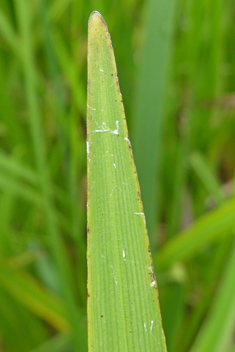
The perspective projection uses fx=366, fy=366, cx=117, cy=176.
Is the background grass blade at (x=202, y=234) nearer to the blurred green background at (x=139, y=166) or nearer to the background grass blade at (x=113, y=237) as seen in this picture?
the blurred green background at (x=139, y=166)

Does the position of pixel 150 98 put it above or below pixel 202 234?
above

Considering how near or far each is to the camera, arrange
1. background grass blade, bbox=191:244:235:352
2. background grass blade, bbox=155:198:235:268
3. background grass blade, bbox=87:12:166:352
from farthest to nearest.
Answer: background grass blade, bbox=155:198:235:268, background grass blade, bbox=191:244:235:352, background grass blade, bbox=87:12:166:352

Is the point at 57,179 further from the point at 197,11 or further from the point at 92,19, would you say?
the point at 92,19

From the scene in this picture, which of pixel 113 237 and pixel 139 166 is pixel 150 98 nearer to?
pixel 139 166

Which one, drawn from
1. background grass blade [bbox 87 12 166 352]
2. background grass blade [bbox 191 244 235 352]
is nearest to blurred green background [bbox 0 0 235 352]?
background grass blade [bbox 191 244 235 352]

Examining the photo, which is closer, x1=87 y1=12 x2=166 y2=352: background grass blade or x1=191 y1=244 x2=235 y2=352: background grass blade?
x1=87 y1=12 x2=166 y2=352: background grass blade

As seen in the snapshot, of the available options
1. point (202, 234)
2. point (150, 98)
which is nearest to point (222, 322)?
point (202, 234)

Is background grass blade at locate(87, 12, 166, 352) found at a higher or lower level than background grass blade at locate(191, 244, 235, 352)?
higher

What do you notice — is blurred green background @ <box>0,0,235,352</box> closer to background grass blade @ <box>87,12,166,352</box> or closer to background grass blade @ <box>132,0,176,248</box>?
background grass blade @ <box>132,0,176,248</box>
